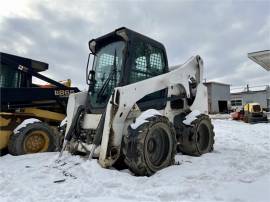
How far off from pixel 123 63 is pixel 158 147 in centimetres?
154

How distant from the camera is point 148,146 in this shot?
4.42m

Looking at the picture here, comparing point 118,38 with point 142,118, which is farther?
point 118,38

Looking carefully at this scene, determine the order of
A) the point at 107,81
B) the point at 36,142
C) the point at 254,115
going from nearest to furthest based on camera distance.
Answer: the point at 107,81 < the point at 36,142 < the point at 254,115

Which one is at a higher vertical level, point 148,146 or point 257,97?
point 257,97

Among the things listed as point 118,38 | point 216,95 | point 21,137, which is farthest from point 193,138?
point 216,95

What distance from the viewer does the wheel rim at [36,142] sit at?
244 inches

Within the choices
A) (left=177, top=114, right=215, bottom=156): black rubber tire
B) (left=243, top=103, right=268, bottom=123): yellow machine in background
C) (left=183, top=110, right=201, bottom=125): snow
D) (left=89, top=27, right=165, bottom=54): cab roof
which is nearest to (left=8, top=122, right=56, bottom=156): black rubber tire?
(left=89, top=27, right=165, bottom=54): cab roof

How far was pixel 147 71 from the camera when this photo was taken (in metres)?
5.34

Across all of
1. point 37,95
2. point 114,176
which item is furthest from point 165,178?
point 37,95

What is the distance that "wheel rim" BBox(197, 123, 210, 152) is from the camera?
5.93 metres

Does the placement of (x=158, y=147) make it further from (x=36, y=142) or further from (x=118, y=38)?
(x=36, y=142)

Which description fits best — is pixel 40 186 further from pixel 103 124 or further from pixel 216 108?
pixel 216 108

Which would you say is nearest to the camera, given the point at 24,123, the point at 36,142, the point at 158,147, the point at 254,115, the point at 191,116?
the point at 158,147

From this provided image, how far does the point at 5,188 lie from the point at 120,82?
2344 mm
